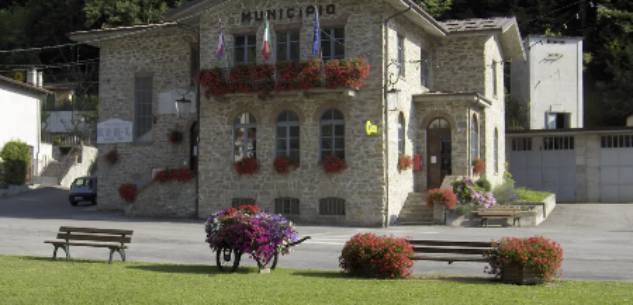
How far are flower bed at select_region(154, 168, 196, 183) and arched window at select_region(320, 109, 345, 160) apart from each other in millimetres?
5169

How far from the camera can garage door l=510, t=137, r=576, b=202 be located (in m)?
33.2

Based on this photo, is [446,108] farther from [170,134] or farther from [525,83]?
[525,83]

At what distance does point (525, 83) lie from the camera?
41.6 m

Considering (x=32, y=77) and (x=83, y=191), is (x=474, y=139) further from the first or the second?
(x=32, y=77)

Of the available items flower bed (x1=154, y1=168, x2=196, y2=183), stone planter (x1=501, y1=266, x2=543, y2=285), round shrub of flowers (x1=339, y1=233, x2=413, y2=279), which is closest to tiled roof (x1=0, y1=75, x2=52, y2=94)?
flower bed (x1=154, y1=168, x2=196, y2=183)

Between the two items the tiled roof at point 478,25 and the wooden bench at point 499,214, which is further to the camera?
the tiled roof at point 478,25

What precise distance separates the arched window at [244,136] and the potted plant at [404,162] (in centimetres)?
481

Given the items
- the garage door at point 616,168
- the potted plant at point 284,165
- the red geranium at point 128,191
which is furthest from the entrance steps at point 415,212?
the garage door at point 616,168

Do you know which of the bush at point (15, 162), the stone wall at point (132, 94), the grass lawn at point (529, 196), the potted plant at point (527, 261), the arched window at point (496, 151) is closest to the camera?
the potted plant at point (527, 261)

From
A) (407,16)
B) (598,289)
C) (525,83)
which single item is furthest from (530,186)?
(598,289)

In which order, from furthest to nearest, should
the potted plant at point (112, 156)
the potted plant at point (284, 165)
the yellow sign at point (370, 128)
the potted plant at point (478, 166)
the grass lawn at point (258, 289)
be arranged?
the potted plant at point (112, 156)
the potted plant at point (478, 166)
the potted plant at point (284, 165)
the yellow sign at point (370, 128)
the grass lawn at point (258, 289)

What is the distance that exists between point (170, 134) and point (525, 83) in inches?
834

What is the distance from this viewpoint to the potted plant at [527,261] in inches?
457

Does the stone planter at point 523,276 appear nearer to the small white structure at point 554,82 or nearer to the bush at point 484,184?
the bush at point 484,184
